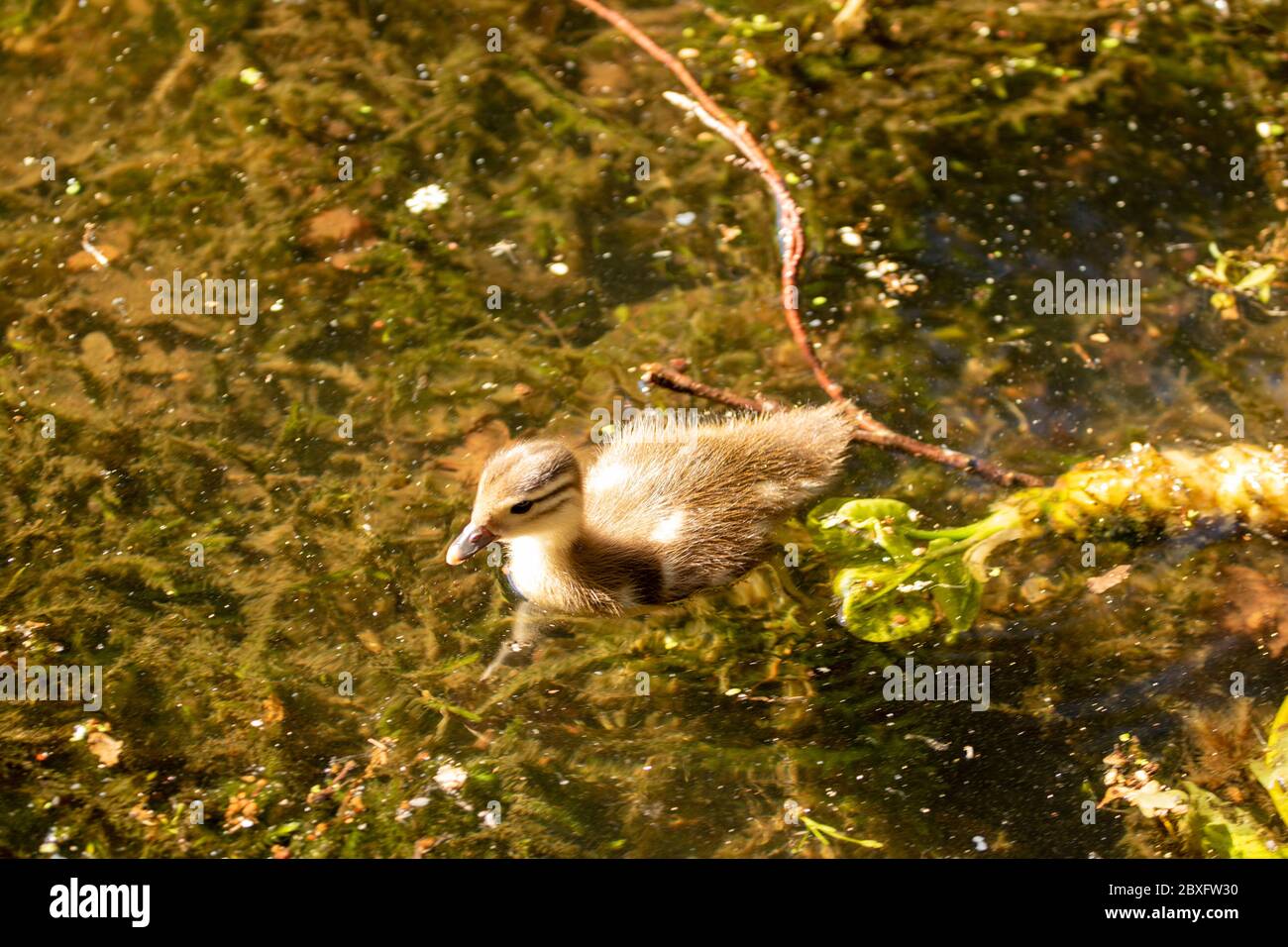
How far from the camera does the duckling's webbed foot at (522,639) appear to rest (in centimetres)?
395

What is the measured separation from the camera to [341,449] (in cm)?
444

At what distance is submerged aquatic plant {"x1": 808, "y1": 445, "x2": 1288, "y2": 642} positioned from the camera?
13.6 ft

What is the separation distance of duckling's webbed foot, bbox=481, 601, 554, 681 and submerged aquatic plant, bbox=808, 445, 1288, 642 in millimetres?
951

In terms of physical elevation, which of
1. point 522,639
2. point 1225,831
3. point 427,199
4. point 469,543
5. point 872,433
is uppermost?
point 427,199

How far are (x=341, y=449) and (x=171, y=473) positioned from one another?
0.56 m

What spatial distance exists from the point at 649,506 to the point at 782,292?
48.1 inches

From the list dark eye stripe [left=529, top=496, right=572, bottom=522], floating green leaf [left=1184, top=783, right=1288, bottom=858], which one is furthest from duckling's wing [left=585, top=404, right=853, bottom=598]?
floating green leaf [left=1184, top=783, right=1288, bottom=858]

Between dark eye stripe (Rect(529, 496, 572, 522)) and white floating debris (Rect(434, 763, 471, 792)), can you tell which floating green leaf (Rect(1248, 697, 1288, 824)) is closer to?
dark eye stripe (Rect(529, 496, 572, 522))

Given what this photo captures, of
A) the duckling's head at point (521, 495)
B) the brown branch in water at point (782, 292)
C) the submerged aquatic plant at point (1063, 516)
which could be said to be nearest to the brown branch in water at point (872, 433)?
the brown branch in water at point (782, 292)

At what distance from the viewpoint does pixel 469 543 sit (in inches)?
153

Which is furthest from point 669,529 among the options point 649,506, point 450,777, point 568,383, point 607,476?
point 450,777

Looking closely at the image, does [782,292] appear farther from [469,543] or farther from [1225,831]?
[1225,831]

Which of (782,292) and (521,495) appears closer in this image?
(521,495)

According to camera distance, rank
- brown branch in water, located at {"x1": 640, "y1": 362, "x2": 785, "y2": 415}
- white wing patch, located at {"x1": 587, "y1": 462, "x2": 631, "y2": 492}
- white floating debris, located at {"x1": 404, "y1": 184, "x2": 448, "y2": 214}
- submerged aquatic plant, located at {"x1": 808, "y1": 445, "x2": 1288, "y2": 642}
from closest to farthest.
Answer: submerged aquatic plant, located at {"x1": 808, "y1": 445, "x2": 1288, "y2": 642}, white wing patch, located at {"x1": 587, "y1": 462, "x2": 631, "y2": 492}, brown branch in water, located at {"x1": 640, "y1": 362, "x2": 785, "y2": 415}, white floating debris, located at {"x1": 404, "y1": 184, "x2": 448, "y2": 214}
